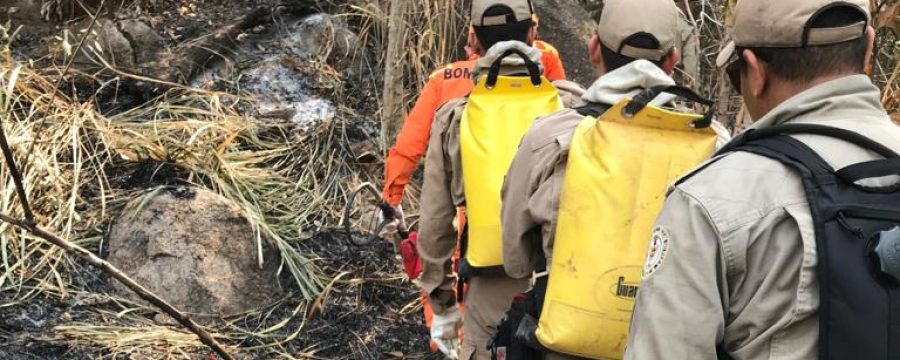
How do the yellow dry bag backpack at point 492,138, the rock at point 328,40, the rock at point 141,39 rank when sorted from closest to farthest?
the yellow dry bag backpack at point 492,138
the rock at point 141,39
the rock at point 328,40

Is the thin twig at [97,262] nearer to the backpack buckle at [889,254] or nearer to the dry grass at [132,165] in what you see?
the dry grass at [132,165]

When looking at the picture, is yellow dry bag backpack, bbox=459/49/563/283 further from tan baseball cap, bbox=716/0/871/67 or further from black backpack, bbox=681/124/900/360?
black backpack, bbox=681/124/900/360

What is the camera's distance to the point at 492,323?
3234mm

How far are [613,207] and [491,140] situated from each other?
0.99 metres

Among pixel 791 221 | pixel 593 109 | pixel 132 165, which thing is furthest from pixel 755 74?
pixel 132 165

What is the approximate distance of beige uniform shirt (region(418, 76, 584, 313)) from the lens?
3.31 meters

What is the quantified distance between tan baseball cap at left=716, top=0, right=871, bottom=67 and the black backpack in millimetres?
267

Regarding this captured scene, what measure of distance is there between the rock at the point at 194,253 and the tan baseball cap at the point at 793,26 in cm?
368

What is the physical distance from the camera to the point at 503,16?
3.44 meters

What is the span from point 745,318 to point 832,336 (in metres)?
0.16

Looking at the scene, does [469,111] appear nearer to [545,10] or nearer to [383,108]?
[383,108]

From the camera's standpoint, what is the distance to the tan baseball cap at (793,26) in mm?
1625

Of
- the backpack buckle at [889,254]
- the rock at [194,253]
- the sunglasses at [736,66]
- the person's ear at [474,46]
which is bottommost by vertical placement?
the rock at [194,253]

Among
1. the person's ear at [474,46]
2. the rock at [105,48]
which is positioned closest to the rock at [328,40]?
the rock at [105,48]
